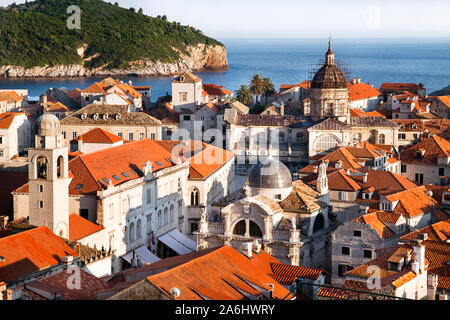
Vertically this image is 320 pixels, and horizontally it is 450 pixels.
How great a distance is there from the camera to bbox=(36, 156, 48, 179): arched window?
41094 millimetres

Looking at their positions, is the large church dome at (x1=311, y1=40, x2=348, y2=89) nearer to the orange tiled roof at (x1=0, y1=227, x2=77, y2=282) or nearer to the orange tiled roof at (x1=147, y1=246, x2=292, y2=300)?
the orange tiled roof at (x1=0, y1=227, x2=77, y2=282)

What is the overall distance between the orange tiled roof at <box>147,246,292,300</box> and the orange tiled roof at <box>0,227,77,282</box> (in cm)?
873

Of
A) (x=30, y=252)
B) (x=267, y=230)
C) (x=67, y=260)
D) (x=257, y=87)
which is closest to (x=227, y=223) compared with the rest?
(x=267, y=230)

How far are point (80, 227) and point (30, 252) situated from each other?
7.52 m

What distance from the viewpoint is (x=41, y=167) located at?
41.4 metres

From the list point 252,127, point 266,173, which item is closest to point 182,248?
point 266,173

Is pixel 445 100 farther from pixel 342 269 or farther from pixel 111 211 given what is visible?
pixel 342 269

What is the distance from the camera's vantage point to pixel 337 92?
241ft

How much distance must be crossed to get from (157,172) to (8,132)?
89.6 feet

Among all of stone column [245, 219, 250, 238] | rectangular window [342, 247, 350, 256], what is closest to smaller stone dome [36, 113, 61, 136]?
stone column [245, 219, 250, 238]

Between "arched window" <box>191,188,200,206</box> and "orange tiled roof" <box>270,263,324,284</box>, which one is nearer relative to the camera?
"orange tiled roof" <box>270,263,324,284</box>

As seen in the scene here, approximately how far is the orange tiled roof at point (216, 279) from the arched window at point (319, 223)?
40.4 feet

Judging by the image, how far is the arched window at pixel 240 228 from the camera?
41.3 metres
